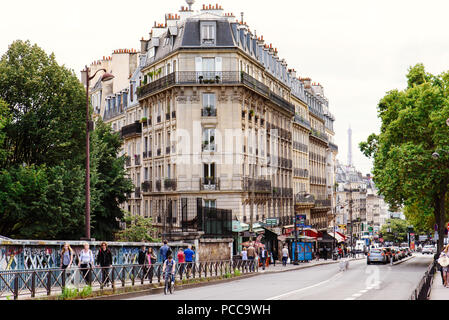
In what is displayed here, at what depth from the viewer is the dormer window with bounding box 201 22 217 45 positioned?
49250mm

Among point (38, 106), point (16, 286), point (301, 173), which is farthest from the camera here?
point (301, 173)

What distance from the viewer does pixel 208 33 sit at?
4931 cm

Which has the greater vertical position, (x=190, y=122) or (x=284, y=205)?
(x=190, y=122)

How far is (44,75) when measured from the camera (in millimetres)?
37656

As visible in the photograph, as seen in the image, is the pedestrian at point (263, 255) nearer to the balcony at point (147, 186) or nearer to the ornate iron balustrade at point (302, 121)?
the balcony at point (147, 186)

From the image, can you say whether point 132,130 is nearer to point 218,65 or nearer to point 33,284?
point 218,65

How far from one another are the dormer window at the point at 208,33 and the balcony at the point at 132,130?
12.7 m

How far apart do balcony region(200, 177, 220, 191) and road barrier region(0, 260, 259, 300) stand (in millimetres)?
18829

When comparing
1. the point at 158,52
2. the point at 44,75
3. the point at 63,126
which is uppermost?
the point at 158,52

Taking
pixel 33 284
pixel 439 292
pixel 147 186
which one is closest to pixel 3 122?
pixel 33 284

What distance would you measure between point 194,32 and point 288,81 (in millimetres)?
21141

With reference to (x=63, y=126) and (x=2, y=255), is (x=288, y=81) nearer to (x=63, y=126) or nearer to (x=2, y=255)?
(x=63, y=126)

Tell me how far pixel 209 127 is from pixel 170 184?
5.03m
